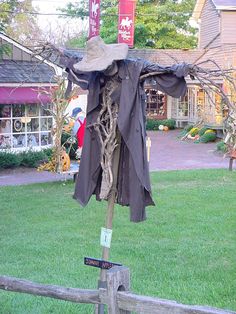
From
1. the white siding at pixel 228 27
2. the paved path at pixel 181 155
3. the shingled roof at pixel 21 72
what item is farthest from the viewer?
the white siding at pixel 228 27

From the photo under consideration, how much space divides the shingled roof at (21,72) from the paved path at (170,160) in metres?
2.88

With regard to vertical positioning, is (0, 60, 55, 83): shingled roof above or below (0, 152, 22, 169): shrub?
above

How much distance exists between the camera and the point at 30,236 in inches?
352

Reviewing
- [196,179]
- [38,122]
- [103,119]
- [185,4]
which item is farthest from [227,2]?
[103,119]

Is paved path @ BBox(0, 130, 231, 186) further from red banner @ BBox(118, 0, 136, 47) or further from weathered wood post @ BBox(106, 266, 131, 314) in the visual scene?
weathered wood post @ BBox(106, 266, 131, 314)

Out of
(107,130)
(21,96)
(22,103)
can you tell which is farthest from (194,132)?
(107,130)

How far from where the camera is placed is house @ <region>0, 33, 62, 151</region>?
19.0 m

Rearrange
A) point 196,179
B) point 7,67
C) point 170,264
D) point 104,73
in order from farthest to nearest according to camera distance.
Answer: point 7,67 → point 196,179 → point 170,264 → point 104,73

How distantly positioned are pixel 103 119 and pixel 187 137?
81.9 feet

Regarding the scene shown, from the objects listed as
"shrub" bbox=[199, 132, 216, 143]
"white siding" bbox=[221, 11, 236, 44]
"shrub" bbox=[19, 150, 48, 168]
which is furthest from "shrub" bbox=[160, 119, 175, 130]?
"shrub" bbox=[19, 150, 48, 168]

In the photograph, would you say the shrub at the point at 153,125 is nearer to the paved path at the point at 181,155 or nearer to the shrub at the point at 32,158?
the paved path at the point at 181,155

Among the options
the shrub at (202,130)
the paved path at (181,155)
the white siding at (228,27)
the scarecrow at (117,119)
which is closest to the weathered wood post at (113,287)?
the scarecrow at (117,119)

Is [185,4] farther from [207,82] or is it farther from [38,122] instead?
[207,82]

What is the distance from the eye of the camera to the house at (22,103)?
19.0 m
